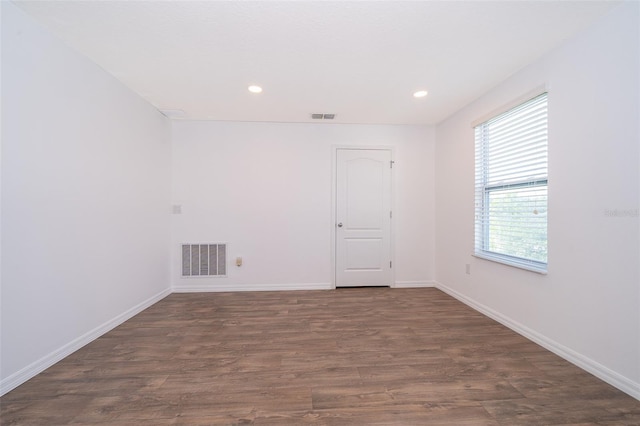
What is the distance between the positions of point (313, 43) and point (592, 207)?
2.43 meters

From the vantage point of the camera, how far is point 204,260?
12.0ft

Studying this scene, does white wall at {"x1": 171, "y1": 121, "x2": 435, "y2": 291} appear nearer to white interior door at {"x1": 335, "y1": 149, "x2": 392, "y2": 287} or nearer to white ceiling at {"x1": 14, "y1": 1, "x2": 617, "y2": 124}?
white interior door at {"x1": 335, "y1": 149, "x2": 392, "y2": 287}

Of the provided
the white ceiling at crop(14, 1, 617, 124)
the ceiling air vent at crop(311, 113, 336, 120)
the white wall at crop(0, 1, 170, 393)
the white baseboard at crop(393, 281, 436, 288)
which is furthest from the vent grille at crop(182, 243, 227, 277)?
the white baseboard at crop(393, 281, 436, 288)

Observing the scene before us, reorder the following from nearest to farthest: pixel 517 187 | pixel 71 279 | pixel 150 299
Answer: pixel 71 279 → pixel 517 187 → pixel 150 299

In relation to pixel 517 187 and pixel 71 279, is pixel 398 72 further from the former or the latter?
pixel 71 279

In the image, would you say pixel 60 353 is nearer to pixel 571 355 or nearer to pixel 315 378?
pixel 315 378

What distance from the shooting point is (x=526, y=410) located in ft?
4.72

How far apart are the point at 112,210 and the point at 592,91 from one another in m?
4.23

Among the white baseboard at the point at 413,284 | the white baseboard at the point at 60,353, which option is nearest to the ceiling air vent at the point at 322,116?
the white baseboard at the point at 413,284

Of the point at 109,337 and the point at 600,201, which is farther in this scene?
the point at 109,337

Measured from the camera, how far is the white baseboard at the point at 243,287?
142 inches

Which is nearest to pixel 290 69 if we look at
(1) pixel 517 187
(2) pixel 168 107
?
(2) pixel 168 107

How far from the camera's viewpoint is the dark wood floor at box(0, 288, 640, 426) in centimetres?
141

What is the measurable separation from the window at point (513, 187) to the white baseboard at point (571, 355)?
59 centimetres
